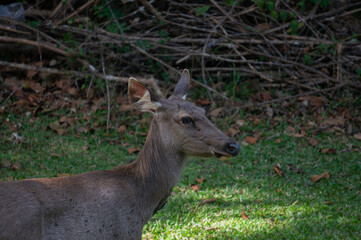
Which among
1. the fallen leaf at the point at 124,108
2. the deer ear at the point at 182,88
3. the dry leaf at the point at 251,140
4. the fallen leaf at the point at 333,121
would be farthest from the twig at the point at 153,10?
the deer ear at the point at 182,88

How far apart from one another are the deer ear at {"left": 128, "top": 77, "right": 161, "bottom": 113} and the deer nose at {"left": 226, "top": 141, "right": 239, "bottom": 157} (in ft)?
2.48

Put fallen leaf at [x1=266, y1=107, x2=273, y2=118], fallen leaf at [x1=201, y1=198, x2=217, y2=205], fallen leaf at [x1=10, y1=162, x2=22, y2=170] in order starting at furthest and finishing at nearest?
fallen leaf at [x1=266, y1=107, x2=273, y2=118] → fallen leaf at [x1=10, y1=162, x2=22, y2=170] → fallen leaf at [x1=201, y1=198, x2=217, y2=205]

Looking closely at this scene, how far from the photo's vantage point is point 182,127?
13.6 ft

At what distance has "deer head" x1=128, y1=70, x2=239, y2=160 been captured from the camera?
4090mm

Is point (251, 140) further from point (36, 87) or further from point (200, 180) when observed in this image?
point (36, 87)

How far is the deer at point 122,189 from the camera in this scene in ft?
10.7

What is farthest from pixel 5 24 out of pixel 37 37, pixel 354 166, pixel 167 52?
pixel 354 166

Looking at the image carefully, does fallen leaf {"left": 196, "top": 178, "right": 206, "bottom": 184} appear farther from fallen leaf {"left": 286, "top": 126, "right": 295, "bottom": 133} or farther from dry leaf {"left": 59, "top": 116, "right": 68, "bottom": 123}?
dry leaf {"left": 59, "top": 116, "right": 68, "bottom": 123}

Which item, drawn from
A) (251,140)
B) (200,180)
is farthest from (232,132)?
(200,180)

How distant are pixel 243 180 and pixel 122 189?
2.88m

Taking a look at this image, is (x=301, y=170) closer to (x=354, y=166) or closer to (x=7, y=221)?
(x=354, y=166)

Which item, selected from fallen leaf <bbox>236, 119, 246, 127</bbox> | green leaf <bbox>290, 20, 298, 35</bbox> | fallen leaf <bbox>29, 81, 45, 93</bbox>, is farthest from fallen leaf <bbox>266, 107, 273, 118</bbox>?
fallen leaf <bbox>29, 81, 45, 93</bbox>

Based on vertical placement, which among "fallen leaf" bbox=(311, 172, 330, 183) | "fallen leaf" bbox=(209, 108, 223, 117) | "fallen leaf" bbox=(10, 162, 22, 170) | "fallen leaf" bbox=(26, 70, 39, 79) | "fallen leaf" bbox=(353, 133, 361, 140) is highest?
"fallen leaf" bbox=(26, 70, 39, 79)

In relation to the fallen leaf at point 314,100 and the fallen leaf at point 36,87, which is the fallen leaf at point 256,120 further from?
the fallen leaf at point 36,87
